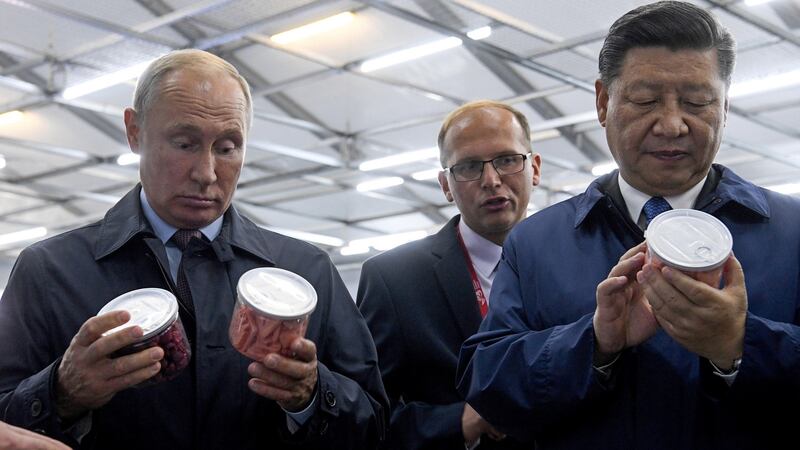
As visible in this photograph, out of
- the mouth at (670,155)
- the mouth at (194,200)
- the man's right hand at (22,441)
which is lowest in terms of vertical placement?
the man's right hand at (22,441)

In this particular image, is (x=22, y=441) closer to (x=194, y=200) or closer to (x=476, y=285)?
(x=194, y=200)

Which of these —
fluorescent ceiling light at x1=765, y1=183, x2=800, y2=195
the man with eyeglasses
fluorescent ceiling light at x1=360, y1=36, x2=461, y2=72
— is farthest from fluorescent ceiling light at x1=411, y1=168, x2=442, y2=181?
the man with eyeglasses

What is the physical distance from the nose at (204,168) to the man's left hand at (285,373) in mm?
427

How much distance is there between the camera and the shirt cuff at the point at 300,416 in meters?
1.91

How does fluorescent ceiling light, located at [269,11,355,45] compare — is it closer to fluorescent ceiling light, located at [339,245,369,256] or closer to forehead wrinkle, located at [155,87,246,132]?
forehead wrinkle, located at [155,87,246,132]

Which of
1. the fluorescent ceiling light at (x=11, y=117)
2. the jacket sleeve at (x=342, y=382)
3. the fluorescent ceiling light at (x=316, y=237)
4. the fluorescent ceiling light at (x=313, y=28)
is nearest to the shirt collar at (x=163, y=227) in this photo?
the jacket sleeve at (x=342, y=382)

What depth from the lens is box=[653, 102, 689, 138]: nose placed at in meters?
1.79

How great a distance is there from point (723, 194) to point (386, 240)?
11.9m

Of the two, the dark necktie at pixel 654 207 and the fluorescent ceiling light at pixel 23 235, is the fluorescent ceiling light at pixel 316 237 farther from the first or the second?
the dark necktie at pixel 654 207

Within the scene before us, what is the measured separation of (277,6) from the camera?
6.63m

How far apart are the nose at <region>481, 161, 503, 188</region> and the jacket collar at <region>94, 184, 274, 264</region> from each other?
73 centimetres

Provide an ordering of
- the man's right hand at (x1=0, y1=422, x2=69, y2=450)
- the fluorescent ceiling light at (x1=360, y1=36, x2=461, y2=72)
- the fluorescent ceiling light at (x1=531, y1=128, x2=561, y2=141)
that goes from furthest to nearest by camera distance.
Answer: the fluorescent ceiling light at (x1=531, y1=128, x2=561, y2=141), the fluorescent ceiling light at (x1=360, y1=36, x2=461, y2=72), the man's right hand at (x1=0, y1=422, x2=69, y2=450)

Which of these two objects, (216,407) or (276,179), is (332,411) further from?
(276,179)

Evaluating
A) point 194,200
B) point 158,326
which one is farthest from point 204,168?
point 158,326
